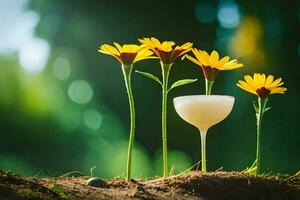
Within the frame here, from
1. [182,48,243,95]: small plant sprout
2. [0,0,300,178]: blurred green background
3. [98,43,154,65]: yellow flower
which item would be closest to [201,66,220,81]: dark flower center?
[182,48,243,95]: small plant sprout

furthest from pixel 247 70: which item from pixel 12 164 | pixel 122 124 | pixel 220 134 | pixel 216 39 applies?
pixel 12 164

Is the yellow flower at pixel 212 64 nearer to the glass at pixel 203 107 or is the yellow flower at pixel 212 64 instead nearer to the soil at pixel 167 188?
the glass at pixel 203 107

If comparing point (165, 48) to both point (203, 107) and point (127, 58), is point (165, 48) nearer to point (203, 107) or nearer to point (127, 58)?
point (127, 58)

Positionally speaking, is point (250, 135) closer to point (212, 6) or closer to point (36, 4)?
point (212, 6)

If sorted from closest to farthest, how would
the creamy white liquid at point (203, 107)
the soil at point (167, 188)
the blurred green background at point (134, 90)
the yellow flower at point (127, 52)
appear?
the soil at point (167, 188) → the yellow flower at point (127, 52) → the creamy white liquid at point (203, 107) → the blurred green background at point (134, 90)

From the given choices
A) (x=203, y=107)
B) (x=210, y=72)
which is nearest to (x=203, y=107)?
(x=203, y=107)

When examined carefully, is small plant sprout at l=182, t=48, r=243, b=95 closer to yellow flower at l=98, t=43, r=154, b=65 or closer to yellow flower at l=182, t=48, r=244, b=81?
yellow flower at l=182, t=48, r=244, b=81

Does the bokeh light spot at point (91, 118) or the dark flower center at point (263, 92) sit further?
the bokeh light spot at point (91, 118)

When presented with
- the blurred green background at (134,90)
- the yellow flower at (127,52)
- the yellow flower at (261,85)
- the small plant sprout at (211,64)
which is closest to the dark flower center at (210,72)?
the small plant sprout at (211,64)
